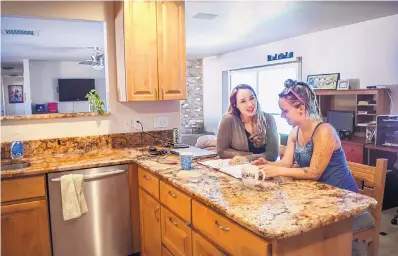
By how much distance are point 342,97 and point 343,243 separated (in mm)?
4049

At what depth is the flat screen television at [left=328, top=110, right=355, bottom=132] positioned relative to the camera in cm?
464

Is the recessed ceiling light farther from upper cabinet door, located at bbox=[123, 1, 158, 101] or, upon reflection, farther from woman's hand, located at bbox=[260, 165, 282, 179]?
woman's hand, located at bbox=[260, 165, 282, 179]

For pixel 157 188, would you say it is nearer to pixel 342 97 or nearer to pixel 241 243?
pixel 241 243

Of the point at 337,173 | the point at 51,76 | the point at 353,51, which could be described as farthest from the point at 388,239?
the point at 51,76

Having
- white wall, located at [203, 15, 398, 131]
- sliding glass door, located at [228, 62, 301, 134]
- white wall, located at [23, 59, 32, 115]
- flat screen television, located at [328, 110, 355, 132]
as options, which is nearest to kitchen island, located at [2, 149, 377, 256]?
flat screen television, located at [328, 110, 355, 132]

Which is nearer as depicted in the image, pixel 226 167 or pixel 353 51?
pixel 226 167

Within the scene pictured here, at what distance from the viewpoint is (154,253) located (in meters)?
2.28

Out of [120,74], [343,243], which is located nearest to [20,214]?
[120,74]

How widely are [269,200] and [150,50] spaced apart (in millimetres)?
1843

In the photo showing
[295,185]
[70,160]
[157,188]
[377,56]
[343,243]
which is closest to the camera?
[343,243]

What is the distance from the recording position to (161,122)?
3.26 metres

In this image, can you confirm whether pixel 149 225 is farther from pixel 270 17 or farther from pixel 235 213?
pixel 270 17

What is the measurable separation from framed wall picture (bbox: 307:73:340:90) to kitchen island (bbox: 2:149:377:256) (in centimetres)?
350

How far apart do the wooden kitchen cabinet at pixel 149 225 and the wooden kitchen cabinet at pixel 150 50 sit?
913 mm
